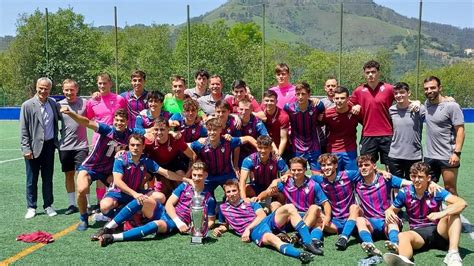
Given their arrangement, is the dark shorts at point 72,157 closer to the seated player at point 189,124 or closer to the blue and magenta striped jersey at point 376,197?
the seated player at point 189,124

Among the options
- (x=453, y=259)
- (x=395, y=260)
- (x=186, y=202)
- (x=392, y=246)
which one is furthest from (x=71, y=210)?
(x=453, y=259)

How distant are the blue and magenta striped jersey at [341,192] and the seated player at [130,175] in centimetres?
185

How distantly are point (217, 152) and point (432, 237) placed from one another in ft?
8.45

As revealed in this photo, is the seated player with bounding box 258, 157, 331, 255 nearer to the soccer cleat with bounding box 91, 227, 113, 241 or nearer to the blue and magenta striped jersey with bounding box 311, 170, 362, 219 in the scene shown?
the blue and magenta striped jersey with bounding box 311, 170, 362, 219

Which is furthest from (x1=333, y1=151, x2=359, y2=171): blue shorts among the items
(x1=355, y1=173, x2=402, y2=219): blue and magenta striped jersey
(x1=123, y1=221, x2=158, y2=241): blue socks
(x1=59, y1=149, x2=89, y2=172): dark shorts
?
(x1=59, y1=149, x2=89, y2=172): dark shorts

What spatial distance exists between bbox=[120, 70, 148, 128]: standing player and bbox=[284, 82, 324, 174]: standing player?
189 centimetres

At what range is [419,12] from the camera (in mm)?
21859

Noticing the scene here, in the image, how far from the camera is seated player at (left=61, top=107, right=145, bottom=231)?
6.16 m

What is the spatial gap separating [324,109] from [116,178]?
2628mm

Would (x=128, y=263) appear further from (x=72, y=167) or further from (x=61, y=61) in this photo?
(x=61, y=61)

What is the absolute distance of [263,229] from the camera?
5.48 meters

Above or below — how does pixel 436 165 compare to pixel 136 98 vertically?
below

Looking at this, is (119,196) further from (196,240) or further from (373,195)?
(373,195)

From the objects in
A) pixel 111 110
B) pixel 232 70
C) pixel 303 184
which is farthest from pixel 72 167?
pixel 232 70
